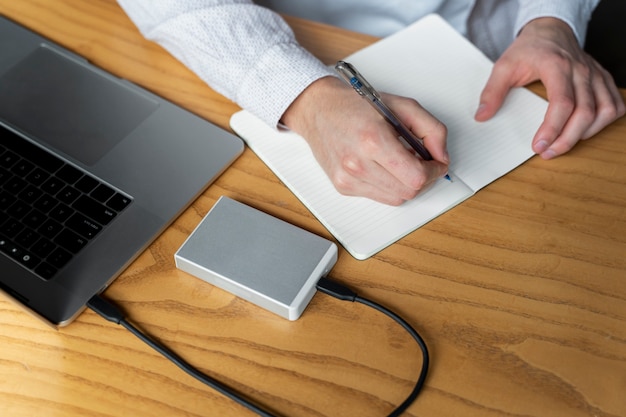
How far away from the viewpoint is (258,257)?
24.1 inches

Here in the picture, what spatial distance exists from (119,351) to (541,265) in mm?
426

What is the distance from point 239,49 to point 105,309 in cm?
37

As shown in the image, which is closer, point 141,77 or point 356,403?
point 356,403

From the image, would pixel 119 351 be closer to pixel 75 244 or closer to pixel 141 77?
pixel 75 244

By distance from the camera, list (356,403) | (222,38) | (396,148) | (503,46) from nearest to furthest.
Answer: (356,403) < (396,148) < (222,38) < (503,46)

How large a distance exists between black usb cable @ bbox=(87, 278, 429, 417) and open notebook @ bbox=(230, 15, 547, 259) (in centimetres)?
6

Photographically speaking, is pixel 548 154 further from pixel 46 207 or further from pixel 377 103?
pixel 46 207

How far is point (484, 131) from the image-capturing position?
749 millimetres

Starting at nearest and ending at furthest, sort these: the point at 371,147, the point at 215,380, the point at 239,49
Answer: the point at 215,380 → the point at 371,147 → the point at 239,49

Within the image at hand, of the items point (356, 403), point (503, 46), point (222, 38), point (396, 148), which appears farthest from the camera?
point (503, 46)

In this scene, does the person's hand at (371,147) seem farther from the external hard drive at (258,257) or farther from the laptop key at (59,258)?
the laptop key at (59,258)

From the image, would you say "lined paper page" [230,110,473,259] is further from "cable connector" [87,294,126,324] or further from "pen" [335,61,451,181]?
"cable connector" [87,294,126,324]

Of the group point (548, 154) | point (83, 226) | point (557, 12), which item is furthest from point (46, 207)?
point (557, 12)

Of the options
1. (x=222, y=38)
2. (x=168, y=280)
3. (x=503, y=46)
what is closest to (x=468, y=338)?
(x=168, y=280)
